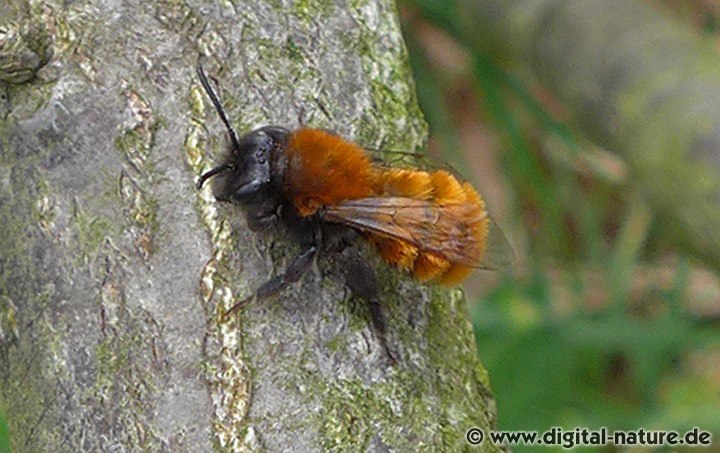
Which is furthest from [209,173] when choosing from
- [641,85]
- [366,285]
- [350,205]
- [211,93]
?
[641,85]

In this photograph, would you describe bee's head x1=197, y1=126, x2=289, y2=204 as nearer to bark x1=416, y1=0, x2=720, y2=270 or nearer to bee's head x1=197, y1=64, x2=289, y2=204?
bee's head x1=197, y1=64, x2=289, y2=204

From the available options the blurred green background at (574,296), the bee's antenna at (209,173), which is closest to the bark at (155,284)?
the bee's antenna at (209,173)

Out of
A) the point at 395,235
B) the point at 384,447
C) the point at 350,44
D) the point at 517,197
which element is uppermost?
the point at 350,44

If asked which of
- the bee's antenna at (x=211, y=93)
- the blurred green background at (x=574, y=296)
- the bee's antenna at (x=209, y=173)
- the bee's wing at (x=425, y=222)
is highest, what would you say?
the bee's antenna at (x=211, y=93)

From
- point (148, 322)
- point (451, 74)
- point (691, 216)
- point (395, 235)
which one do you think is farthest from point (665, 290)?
point (148, 322)

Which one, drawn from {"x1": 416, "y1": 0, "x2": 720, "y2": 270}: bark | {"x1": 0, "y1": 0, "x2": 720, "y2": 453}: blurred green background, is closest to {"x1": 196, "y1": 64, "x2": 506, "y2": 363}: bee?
{"x1": 416, "y1": 0, "x2": 720, "y2": 270}: bark

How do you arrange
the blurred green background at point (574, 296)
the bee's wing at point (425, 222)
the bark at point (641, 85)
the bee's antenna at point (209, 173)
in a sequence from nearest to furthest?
1. the bee's antenna at point (209, 173)
2. the bee's wing at point (425, 222)
3. the bark at point (641, 85)
4. the blurred green background at point (574, 296)

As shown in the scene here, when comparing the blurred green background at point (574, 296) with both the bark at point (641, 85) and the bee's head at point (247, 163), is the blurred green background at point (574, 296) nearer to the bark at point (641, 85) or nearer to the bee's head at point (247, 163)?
the bark at point (641, 85)

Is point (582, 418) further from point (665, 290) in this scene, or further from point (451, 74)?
point (451, 74)

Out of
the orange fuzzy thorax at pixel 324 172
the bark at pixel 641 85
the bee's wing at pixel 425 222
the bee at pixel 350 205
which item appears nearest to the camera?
the bee at pixel 350 205
